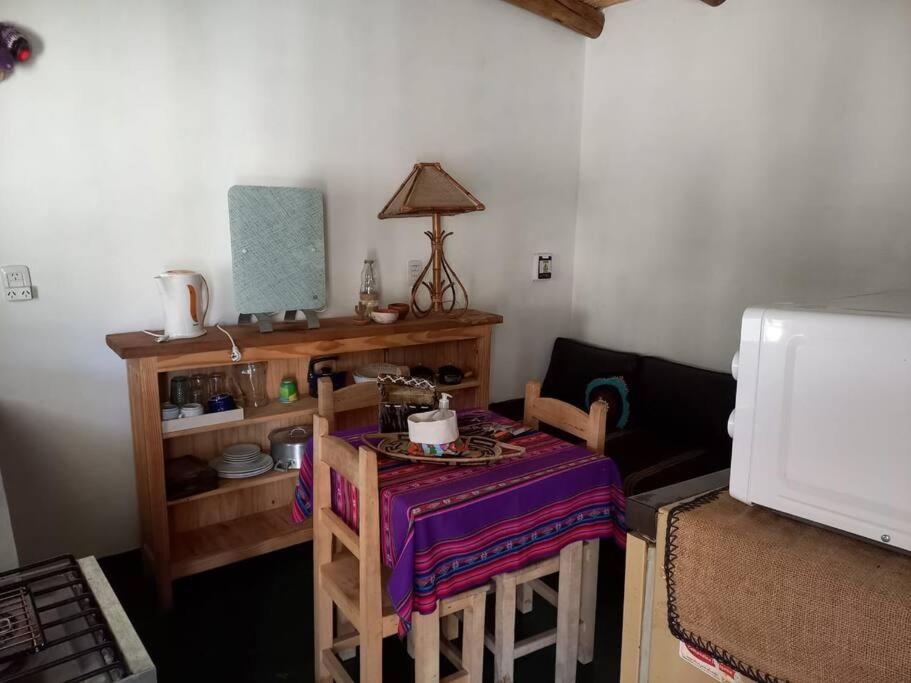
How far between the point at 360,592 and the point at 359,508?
220mm

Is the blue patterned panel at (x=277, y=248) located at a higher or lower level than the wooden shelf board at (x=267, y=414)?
higher

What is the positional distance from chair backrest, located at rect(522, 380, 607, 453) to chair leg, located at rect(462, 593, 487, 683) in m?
0.61

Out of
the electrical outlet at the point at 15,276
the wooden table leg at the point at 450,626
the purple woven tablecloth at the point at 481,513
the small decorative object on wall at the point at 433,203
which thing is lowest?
the wooden table leg at the point at 450,626

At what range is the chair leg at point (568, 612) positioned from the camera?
6.16 feet

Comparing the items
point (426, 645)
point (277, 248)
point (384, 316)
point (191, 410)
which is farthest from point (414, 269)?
point (426, 645)

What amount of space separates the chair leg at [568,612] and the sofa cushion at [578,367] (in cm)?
149

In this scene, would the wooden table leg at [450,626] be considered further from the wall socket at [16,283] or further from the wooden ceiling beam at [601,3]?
the wooden ceiling beam at [601,3]

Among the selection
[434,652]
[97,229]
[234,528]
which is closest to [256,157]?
[97,229]

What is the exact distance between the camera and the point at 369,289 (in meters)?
2.87

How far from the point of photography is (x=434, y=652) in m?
1.63

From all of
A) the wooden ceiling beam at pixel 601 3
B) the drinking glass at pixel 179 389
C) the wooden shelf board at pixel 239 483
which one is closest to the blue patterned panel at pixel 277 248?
the drinking glass at pixel 179 389

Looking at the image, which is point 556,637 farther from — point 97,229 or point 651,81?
point 651,81

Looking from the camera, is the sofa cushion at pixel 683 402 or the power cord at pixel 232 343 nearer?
the power cord at pixel 232 343

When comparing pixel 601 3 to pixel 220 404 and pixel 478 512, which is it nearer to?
pixel 220 404
